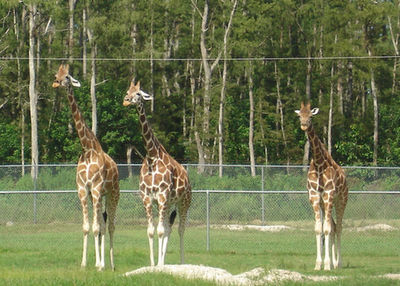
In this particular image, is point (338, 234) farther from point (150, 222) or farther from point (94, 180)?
point (94, 180)

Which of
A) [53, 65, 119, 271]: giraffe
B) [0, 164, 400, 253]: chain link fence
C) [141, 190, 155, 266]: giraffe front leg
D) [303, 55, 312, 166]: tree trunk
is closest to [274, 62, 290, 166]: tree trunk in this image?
[303, 55, 312, 166]: tree trunk

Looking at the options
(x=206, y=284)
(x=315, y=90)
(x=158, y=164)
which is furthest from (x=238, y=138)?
(x=206, y=284)

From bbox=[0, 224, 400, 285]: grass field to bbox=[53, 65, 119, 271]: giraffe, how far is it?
66 cm

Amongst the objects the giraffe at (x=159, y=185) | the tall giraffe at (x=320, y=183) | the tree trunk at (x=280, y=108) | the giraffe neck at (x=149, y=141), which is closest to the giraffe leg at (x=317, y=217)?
the tall giraffe at (x=320, y=183)

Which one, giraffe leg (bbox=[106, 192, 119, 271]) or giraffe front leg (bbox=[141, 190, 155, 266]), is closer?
giraffe front leg (bbox=[141, 190, 155, 266])

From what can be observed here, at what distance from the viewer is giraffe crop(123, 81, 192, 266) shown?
17.2 m

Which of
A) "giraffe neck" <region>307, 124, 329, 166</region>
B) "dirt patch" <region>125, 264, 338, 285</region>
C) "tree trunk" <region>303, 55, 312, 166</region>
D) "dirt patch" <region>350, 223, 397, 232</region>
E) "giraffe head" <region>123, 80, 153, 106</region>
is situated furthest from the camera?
"tree trunk" <region>303, 55, 312, 166</region>

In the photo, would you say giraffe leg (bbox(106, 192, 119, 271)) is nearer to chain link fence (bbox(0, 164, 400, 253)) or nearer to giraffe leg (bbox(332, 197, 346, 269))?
giraffe leg (bbox(332, 197, 346, 269))

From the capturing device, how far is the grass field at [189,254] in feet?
47.9

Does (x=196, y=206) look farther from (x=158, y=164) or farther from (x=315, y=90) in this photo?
(x=315, y=90)

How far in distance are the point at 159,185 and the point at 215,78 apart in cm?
3658

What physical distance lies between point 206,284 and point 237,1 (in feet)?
110

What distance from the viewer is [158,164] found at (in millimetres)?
17547

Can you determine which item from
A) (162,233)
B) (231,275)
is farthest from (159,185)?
(231,275)
